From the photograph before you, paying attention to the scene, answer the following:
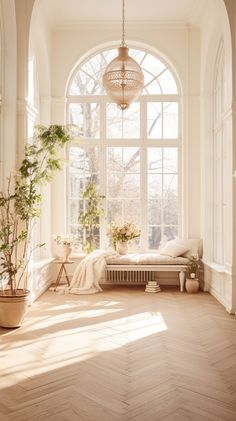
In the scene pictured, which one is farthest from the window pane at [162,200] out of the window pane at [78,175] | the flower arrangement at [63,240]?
the flower arrangement at [63,240]

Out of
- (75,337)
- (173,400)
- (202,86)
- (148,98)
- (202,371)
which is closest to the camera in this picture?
(173,400)

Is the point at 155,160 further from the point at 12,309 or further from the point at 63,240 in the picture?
the point at 12,309

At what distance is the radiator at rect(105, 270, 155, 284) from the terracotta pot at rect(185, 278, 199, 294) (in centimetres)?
76

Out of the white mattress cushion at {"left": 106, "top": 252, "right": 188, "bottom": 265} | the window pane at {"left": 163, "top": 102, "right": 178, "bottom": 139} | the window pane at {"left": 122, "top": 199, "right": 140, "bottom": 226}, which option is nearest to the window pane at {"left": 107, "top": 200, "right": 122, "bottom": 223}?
the window pane at {"left": 122, "top": 199, "right": 140, "bottom": 226}

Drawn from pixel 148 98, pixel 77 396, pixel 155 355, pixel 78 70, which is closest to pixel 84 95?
pixel 78 70

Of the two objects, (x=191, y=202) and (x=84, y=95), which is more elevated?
(x=84, y=95)

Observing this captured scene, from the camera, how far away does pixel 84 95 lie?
8219 millimetres

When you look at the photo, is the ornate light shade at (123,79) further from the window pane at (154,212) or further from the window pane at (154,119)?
the window pane at (154,212)

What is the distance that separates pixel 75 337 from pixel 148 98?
509 centimetres

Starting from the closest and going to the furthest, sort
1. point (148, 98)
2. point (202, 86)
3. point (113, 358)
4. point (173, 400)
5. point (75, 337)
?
point (173, 400)
point (113, 358)
point (75, 337)
point (202, 86)
point (148, 98)

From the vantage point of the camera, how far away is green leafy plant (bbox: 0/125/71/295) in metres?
4.85

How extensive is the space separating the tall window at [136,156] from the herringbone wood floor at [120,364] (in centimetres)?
244

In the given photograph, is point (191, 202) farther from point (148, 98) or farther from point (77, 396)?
point (77, 396)

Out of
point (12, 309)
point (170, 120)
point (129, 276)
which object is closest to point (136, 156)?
point (170, 120)
